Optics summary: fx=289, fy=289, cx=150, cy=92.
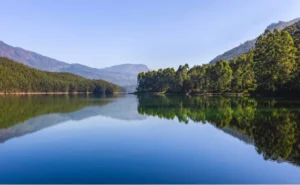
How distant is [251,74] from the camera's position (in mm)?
86438

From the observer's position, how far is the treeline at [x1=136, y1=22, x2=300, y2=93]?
5994 cm

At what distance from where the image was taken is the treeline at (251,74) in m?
59.9

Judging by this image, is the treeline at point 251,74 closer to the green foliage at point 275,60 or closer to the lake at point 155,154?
the green foliage at point 275,60

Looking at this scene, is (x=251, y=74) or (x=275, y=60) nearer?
(x=275, y=60)

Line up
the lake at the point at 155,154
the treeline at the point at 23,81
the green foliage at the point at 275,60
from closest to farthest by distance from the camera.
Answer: the lake at the point at 155,154 < the green foliage at the point at 275,60 < the treeline at the point at 23,81

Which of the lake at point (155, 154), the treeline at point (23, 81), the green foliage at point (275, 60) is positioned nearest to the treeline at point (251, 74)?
the green foliage at point (275, 60)

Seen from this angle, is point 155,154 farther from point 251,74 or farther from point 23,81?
point 23,81

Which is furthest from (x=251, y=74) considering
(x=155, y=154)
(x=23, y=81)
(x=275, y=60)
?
(x=23, y=81)

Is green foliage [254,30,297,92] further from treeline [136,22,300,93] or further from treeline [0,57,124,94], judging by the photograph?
treeline [0,57,124,94]

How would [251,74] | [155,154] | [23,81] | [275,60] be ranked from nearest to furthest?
[155,154] → [275,60] → [251,74] → [23,81]

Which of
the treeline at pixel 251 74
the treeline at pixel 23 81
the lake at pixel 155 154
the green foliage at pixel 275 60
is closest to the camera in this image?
the lake at pixel 155 154

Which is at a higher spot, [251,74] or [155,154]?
[251,74]

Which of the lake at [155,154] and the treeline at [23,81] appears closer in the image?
the lake at [155,154]

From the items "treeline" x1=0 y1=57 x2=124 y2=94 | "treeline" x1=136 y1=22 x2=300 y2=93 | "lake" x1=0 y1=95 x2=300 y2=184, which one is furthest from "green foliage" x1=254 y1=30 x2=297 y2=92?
"treeline" x1=0 y1=57 x2=124 y2=94
